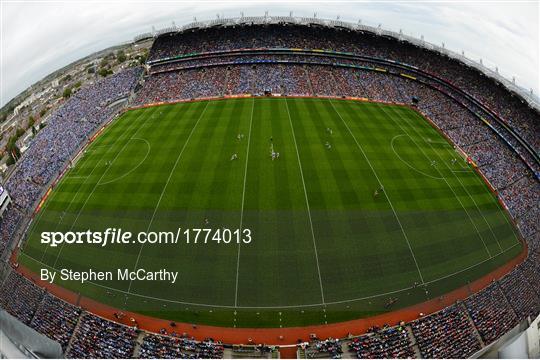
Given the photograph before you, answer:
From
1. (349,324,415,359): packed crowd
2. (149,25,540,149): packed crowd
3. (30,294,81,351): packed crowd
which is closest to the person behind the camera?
(349,324,415,359): packed crowd

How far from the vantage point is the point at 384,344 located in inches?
909

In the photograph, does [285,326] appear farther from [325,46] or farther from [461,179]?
[325,46]

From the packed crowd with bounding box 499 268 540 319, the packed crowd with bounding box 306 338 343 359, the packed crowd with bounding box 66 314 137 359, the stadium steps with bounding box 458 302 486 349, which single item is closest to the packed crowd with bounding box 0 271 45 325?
the packed crowd with bounding box 66 314 137 359

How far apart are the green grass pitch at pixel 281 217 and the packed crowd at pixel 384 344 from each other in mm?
1879

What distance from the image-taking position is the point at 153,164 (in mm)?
39125

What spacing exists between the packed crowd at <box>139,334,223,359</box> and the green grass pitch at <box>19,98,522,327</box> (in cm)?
208

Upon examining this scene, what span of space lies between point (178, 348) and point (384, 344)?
14.6 m

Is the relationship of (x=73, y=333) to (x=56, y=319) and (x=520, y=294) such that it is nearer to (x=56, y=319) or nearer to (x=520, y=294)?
(x=56, y=319)

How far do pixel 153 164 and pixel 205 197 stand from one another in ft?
31.7

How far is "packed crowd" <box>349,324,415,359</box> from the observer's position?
22375 millimetres

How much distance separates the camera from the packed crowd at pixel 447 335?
22.2m

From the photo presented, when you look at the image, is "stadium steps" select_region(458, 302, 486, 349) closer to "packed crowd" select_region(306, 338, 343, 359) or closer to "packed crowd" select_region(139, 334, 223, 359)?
"packed crowd" select_region(306, 338, 343, 359)

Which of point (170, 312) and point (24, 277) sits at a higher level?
point (24, 277)

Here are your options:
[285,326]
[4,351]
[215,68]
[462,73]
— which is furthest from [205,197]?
[462,73]
